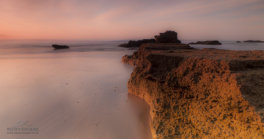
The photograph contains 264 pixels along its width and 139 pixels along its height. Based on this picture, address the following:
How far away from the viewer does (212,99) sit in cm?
160

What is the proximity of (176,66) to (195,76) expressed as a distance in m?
0.52

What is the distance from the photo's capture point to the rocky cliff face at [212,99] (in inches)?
51.2

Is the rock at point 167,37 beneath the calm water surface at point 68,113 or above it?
above

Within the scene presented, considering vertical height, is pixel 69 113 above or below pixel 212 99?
below

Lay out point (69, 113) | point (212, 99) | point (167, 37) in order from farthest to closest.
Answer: point (167, 37)
point (69, 113)
point (212, 99)

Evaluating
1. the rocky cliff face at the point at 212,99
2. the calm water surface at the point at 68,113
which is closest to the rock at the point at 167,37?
the calm water surface at the point at 68,113

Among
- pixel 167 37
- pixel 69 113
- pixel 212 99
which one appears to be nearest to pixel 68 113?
pixel 69 113

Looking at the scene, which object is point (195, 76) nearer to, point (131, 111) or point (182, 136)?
point (182, 136)

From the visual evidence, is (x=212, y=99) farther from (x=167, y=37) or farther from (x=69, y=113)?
(x=167, y=37)

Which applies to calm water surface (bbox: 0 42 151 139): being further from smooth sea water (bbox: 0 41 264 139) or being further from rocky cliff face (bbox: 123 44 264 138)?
rocky cliff face (bbox: 123 44 264 138)

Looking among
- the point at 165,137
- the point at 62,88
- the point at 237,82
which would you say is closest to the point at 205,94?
the point at 237,82

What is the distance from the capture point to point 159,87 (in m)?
2.53

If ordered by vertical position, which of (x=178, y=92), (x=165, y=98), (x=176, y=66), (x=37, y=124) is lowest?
(x=37, y=124)

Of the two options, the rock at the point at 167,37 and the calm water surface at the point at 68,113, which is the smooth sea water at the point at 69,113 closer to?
the calm water surface at the point at 68,113
